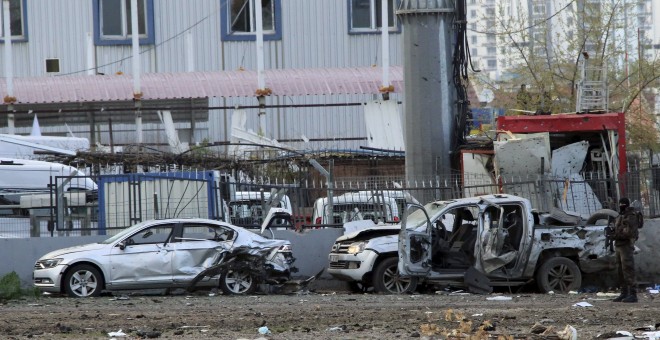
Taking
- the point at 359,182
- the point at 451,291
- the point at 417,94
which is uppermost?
the point at 417,94

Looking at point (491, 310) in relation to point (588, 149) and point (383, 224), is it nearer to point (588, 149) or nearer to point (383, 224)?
point (383, 224)

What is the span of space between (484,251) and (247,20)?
22996 mm

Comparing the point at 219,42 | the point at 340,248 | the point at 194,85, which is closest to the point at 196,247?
the point at 340,248

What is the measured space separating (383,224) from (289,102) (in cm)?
1849

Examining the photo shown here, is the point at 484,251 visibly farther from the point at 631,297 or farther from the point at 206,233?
the point at 206,233

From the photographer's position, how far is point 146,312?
16.5 metres

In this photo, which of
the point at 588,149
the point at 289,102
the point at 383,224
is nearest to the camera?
the point at 383,224

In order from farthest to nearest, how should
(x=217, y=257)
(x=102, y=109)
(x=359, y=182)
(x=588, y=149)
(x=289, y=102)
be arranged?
1. (x=289, y=102)
2. (x=102, y=109)
3. (x=588, y=149)
4. (x=359, y=182)
5. (x=217, y=257)

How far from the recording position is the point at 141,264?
20609mm

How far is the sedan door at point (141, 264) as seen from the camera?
20.5 m

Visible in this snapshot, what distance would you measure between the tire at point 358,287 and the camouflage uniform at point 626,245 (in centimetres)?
463

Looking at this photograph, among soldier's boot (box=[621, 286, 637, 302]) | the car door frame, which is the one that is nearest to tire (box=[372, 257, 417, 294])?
the car door frame

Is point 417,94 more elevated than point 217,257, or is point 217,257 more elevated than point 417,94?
point 417,94

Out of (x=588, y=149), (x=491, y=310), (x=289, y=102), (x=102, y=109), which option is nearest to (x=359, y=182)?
(x=588, y=149)
